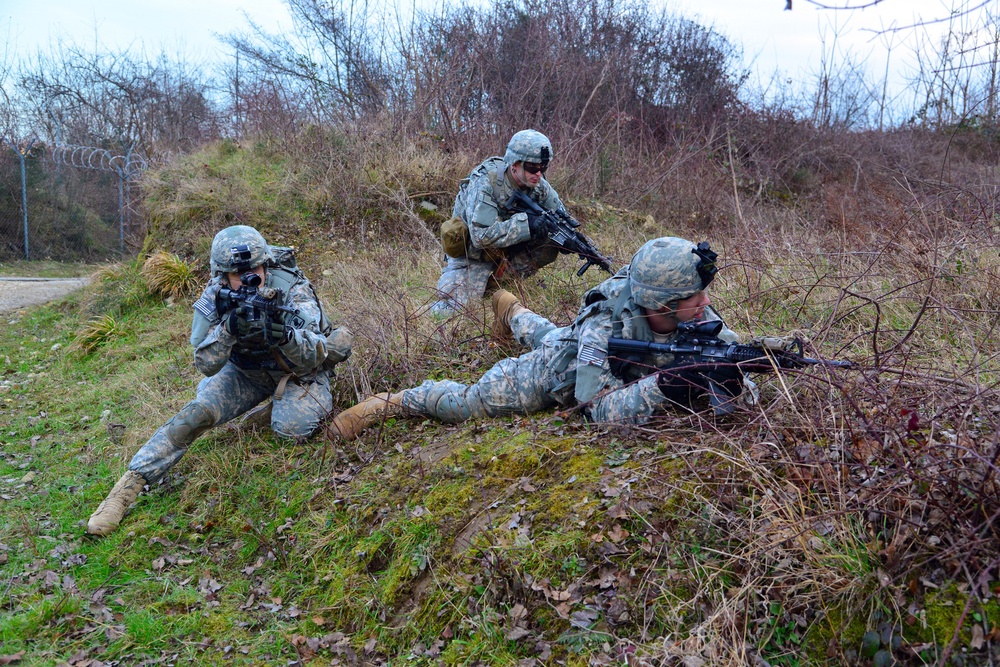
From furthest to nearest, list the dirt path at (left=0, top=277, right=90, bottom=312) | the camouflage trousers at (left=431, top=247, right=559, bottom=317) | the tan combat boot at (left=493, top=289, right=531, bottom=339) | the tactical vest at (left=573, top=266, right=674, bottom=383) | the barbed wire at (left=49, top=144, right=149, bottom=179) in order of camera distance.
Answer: the barbed wire at (left=49, top=144, right=149, bottom=179), the dirt path at (left=0, top=277, right=90, bottom=312), the camouflage trousers at (left=431, top=247, right=559, bottom=317), the tan combat boot at (left=493, top=289, right=531, bottom=339), the tactical vest at (left=573, top=266, right=674, bottom=383)

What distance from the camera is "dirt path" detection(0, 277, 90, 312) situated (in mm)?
11352

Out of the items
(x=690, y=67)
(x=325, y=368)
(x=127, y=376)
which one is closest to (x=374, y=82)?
(x=690, y=67)

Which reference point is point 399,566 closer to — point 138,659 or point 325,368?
point 138,659

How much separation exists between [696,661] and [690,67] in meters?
13.1

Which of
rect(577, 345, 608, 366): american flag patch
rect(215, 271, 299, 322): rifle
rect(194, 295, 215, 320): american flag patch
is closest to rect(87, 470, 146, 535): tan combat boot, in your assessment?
rect(194, 295, 215, 320): american flag patch

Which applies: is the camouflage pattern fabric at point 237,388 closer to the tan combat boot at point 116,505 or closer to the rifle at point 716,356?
the tan combat boot at point 116,505

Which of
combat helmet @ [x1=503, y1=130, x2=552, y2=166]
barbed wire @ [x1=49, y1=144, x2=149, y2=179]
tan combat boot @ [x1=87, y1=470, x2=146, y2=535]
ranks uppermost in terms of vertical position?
barbed wire @ [x1=49, y1=144, x2=149, y2=179]

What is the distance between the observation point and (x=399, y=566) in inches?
144

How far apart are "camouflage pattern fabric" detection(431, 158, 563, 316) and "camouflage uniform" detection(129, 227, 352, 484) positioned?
155 centimetres

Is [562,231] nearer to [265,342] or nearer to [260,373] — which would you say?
[260,373]

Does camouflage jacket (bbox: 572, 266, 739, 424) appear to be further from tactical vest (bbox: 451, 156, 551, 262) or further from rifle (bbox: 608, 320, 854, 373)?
tactical vest (bbox: 451, 156, 551, 262)

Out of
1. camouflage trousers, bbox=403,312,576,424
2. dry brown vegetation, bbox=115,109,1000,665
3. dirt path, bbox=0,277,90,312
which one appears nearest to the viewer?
dry brown vegetation, bbox=115,109,1000,665

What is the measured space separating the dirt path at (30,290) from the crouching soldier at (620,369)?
8751mm

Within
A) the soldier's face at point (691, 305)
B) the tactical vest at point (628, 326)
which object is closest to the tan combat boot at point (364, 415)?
the tactical vest at point (628, 326)
